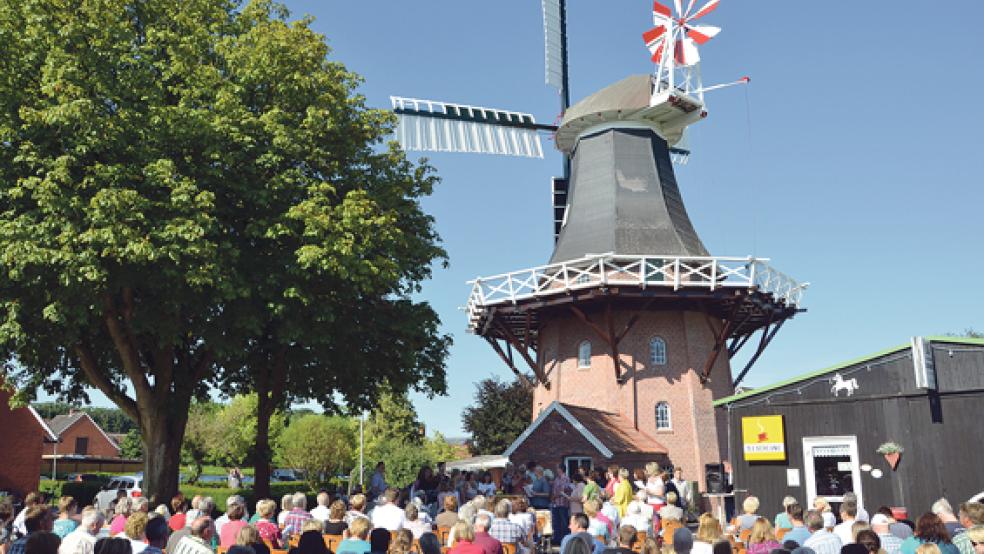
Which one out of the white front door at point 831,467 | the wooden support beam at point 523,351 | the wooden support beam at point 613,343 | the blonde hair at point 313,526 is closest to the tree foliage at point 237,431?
the wooden support beam at point 523,351

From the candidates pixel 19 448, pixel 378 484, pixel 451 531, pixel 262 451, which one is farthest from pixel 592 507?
pixel 19 448

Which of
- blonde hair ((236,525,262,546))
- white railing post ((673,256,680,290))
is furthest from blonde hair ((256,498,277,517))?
white railing post ((673,256,680,290))

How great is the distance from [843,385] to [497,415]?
23.0 metres

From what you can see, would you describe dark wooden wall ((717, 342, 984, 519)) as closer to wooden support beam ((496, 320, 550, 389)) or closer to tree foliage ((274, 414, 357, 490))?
wooden support beam ((496, 320, 550, 389))

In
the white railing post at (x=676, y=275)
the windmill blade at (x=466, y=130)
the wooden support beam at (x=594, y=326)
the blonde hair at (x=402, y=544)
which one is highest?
the windmill blade at (x=466, y=130)

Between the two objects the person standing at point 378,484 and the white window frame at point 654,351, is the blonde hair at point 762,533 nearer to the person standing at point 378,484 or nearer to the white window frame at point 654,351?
the person standing at point 378,484

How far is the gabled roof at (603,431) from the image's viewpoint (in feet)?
78.5

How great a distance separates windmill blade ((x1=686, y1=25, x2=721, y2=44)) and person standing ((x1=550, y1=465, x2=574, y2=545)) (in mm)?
20479

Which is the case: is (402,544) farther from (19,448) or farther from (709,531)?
(19,448)

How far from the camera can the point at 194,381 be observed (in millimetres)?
19484

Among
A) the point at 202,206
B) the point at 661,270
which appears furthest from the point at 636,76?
the point at 202,206

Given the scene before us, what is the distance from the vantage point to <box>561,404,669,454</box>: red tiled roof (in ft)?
79.5

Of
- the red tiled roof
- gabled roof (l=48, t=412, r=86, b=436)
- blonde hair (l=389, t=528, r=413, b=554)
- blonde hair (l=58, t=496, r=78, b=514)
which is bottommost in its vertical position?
blonde hair (l=389, t=528, r=413, b=554)

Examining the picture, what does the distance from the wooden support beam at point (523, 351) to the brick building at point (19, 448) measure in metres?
21.2
